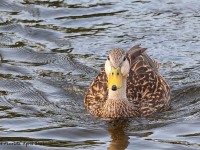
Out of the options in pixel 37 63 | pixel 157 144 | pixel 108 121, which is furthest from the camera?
pixel 37 63

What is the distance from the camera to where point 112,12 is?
17.0 meters

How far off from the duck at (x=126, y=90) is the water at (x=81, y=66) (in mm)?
170

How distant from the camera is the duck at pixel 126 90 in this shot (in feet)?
38.7

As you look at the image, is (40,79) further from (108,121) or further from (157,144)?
(157,144)

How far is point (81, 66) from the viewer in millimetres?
14430

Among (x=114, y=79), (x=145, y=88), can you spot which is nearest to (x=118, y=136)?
(x=114, y=79)

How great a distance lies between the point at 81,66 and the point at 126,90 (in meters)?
2.09

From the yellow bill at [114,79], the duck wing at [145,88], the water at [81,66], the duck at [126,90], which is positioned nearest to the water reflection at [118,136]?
the water at [81,66]

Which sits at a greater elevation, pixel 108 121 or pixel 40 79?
pixel 40 79

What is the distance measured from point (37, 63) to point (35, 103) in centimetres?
191

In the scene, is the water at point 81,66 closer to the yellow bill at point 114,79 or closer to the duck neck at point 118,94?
the duck neck at point 118,94

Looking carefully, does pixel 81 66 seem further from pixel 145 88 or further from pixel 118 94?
pixel 118 94

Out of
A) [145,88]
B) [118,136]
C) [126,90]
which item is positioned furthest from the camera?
[145,88]

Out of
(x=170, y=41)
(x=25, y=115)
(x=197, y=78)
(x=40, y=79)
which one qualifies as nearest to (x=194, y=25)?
(x=170, y=41)
